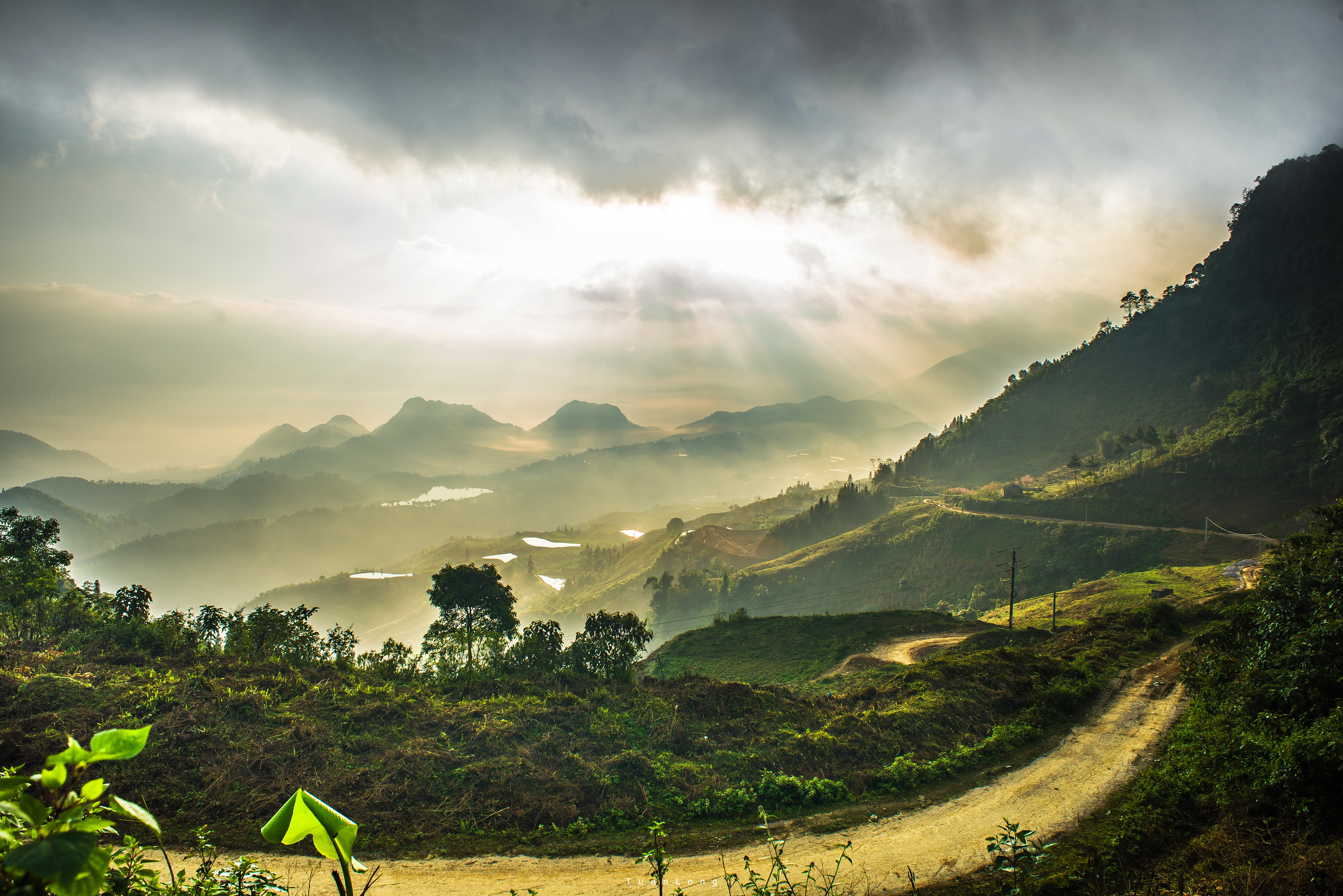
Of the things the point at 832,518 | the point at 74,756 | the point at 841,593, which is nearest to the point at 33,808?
the point at 74,756

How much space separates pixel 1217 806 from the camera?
1195 centimetres

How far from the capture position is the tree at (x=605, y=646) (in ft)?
97.1

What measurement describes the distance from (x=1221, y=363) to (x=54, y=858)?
16606 centimetres

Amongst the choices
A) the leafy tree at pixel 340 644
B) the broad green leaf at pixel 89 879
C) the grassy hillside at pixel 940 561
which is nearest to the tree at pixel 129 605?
the leafy tree at pixel 340 644

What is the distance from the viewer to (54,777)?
7.61 ft

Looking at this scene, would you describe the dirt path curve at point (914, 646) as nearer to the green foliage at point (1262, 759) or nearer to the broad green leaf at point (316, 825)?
the green foliage at point (1262, 759)

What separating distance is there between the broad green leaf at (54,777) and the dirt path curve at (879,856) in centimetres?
1219

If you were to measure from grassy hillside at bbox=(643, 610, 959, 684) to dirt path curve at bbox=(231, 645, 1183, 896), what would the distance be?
21.6m

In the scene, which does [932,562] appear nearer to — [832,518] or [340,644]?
→ [832,518]

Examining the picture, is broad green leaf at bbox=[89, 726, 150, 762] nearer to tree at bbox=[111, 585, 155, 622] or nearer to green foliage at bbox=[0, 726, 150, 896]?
green foliage at bbox=[0, 726, 150, 896]

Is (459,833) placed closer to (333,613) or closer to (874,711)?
(874,711)

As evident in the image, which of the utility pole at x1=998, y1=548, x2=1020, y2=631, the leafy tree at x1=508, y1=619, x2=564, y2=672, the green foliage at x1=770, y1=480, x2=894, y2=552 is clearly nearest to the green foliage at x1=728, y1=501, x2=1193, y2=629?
the utility pole at x1=998, y1=548, x2=1020, y2=631

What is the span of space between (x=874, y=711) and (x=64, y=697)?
27.0m

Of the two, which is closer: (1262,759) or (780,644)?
(1262,759)
